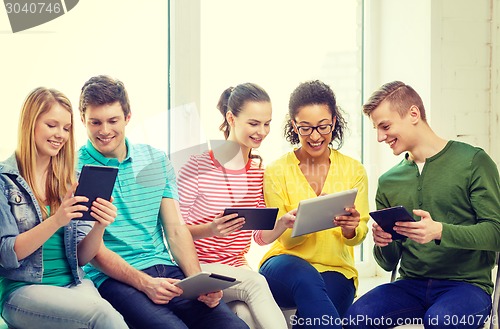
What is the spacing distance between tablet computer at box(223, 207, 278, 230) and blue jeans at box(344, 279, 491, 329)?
0.46 m

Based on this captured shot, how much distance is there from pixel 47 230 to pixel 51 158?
0.30 m

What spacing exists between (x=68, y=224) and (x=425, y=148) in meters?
1.40

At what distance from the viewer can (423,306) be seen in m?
2.86

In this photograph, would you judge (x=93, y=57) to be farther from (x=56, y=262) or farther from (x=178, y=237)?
(x=56, y=262)

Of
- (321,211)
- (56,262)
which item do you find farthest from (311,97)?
(56,262)

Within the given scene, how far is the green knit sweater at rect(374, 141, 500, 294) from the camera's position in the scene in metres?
2.82

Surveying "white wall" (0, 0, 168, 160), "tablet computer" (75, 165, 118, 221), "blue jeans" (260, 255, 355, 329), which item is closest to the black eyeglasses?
"blue jeans" (260, 255, 355, 329)

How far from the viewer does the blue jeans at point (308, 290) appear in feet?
8.90

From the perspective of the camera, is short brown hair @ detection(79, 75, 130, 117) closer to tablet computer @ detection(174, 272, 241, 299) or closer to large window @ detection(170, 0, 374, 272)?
large window @ detection(170, 0, 374, 272)

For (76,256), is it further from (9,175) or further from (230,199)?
(230,199)

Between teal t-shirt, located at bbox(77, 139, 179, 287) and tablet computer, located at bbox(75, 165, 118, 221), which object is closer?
tablet computer, located at bbox(75, 165, 118, 221)

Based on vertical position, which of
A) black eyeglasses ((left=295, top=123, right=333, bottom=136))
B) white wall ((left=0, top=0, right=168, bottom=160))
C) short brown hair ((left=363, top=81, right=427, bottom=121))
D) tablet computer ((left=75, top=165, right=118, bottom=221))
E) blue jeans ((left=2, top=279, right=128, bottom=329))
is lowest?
blue jeans ((left=2, top=279, right=128, bottom=329))

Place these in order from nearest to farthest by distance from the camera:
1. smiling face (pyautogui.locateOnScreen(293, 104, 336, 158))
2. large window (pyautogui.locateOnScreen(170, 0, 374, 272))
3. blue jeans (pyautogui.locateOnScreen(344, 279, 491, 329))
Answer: blue jeans (pyautogui.locateOnScreen(344, 279, 491, 329)) < smiling face (pyautogui.locateOnScreen(293, 104, 336, 158)) < large window (pyautogui.locateOnScreen(170, 0, 374, 272))

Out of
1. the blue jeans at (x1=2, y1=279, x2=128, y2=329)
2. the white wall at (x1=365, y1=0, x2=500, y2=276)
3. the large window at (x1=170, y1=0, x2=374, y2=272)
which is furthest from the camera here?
the white wall at (x1=365, y1=0, x2=500, y2=276)
